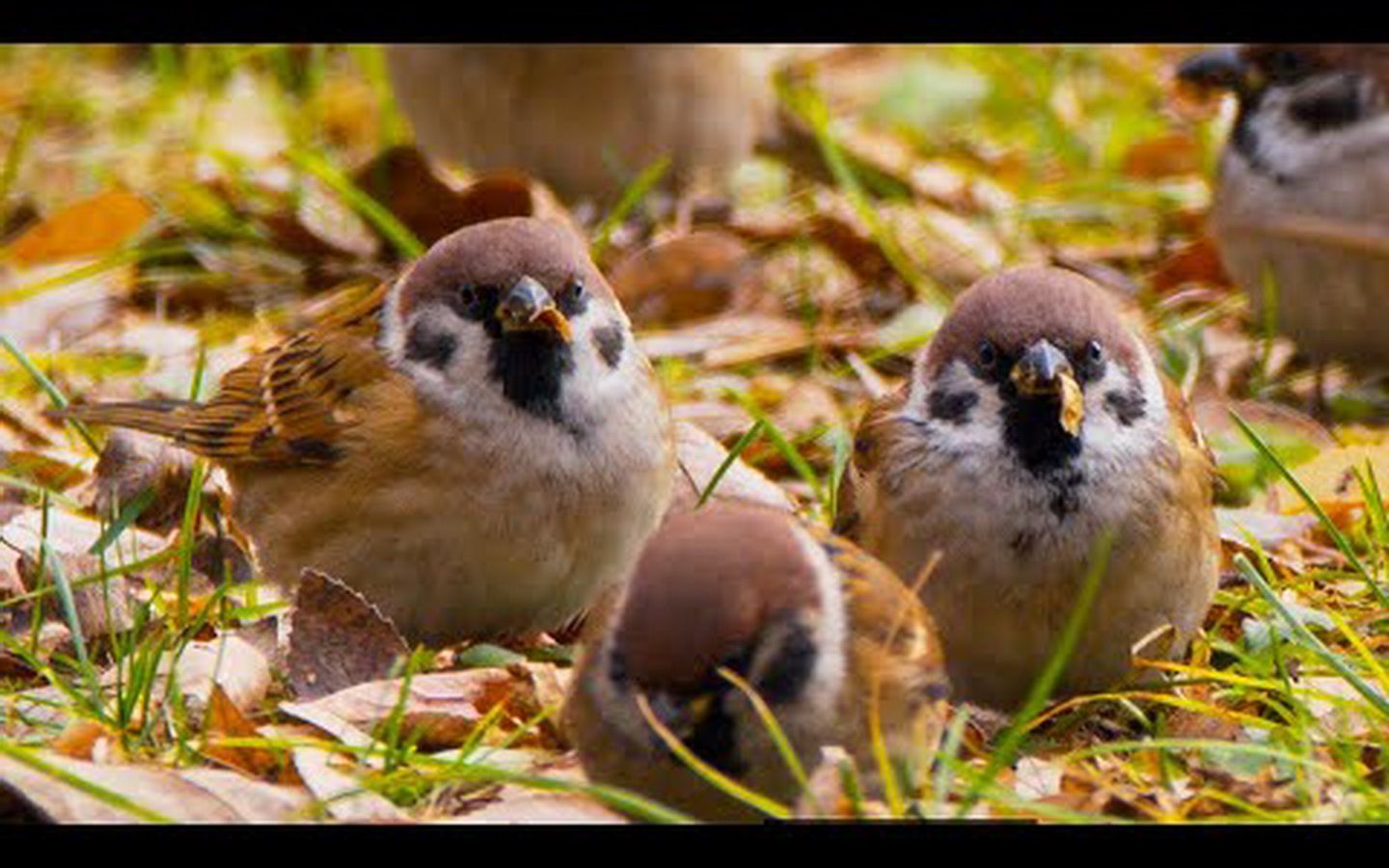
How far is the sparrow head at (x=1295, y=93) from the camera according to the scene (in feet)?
18.9

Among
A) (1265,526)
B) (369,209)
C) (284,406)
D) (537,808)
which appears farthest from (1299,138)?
(537,808)

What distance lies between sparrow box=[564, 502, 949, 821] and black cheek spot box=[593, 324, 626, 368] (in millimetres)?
882

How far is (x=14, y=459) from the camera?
14.5ft

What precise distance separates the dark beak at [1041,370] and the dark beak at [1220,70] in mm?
2572

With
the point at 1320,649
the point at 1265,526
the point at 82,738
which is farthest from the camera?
the point at 1265,526

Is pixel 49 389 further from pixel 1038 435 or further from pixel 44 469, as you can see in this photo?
pixel 1038 435

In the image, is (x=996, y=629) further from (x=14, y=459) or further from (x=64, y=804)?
(x=14, y=459)

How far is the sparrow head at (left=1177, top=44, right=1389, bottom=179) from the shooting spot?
5.75 meters

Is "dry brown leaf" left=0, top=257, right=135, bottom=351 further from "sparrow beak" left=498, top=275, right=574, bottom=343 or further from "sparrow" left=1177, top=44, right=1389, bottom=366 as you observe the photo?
"sparrow" left=1177, top=44, right=1389, bottom=366

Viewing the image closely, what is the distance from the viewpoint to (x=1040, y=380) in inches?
135

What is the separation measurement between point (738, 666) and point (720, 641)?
5cm

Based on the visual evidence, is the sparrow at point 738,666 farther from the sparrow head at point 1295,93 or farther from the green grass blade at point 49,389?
the sparrow head at point 1295,93

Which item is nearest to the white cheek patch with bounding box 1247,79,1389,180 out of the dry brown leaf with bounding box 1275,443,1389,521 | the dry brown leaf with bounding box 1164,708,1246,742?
the dry brown leaf with bounding box 1275,443,1389,521
